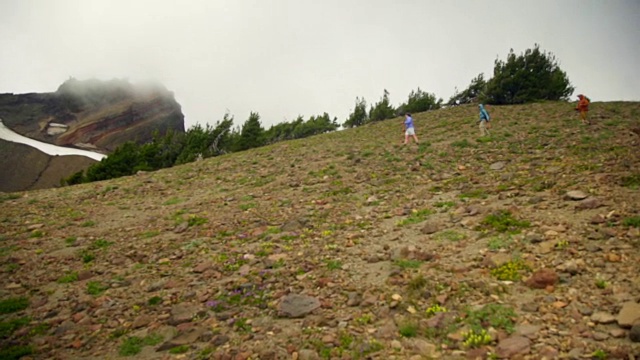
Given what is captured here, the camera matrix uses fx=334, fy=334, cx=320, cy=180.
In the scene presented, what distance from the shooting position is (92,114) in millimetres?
82750

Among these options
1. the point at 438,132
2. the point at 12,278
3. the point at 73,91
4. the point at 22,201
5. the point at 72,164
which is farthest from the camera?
the point at 73,91

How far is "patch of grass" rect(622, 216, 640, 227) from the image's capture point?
7484 millimetres

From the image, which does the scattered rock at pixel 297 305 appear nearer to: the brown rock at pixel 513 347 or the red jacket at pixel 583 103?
the brown rock at pixel 513 347

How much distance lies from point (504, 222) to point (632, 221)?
8.64 feet

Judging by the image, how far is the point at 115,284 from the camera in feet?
31.0

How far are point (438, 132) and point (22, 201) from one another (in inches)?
1170

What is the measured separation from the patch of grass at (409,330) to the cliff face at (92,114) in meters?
81.0

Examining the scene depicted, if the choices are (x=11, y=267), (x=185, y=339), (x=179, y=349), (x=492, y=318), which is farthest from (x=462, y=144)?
(x=11, y=267)

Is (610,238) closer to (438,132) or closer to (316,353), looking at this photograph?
(316,353)

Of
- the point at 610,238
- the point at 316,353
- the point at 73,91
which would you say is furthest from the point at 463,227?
the point at 73,91

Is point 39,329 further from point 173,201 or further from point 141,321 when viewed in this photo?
point 173,201

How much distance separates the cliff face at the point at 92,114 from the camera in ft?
253

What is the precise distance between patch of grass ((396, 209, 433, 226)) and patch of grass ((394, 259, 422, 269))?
2667mm

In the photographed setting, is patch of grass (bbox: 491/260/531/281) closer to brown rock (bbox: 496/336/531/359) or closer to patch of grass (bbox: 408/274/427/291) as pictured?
patch of grass (bbox: 408/274/427/291)
